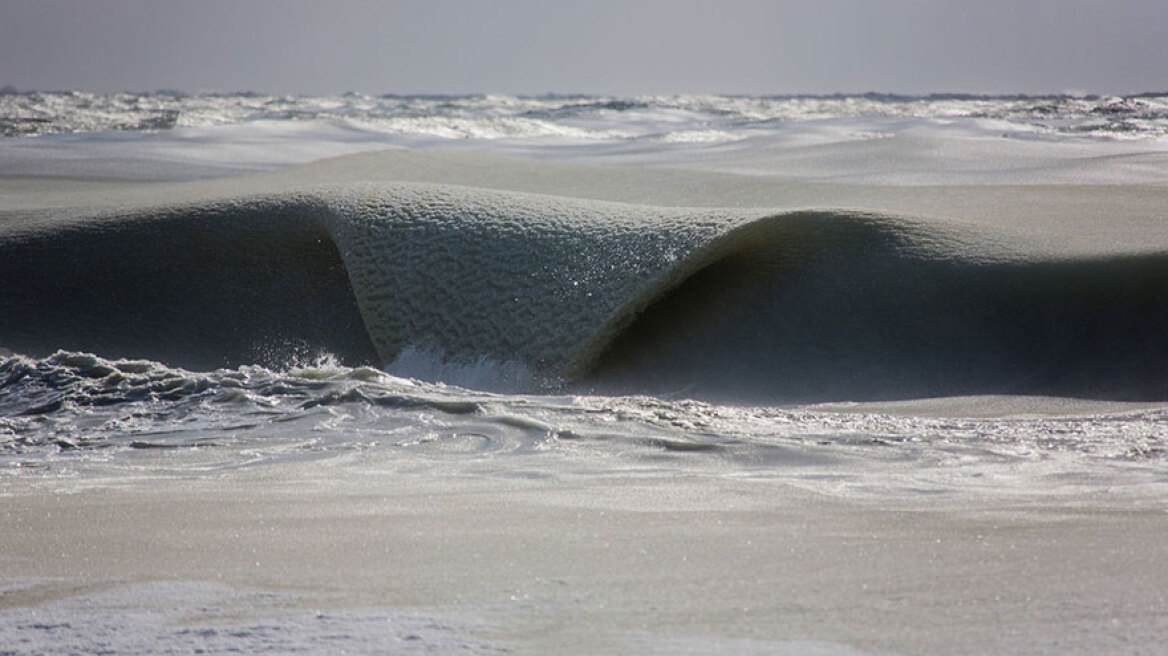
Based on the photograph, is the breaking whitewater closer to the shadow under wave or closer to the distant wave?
the shadow under wave

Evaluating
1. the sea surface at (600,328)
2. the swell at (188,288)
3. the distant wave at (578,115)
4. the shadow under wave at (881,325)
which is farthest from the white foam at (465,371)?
the distant wave at (578,115)

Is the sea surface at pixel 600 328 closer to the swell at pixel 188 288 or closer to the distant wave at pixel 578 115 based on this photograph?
the swell at pixel 188 288

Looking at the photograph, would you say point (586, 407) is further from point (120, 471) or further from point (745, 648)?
point (745, 648)

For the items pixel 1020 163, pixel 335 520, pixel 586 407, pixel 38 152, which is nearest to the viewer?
pixel 335 520

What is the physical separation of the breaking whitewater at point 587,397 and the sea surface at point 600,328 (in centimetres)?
1

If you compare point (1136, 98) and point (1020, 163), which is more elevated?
point (1136, 98)

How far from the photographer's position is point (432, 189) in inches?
149

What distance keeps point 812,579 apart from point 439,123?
35.3 feet

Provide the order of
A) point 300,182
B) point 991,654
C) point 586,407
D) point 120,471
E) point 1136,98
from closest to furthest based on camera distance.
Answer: point 991,654
point 120,471
point 586,407
point 300,182
point 1136,98

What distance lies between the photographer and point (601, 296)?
10.5 feet

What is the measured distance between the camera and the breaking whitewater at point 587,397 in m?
1.18

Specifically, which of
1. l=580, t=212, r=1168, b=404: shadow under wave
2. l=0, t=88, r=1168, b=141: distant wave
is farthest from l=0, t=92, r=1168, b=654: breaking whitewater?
l=0, t=88, r=1168, b=141: distant wave

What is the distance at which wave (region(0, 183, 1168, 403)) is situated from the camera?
120 inches

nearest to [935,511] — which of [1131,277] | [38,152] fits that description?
[1131,277]
